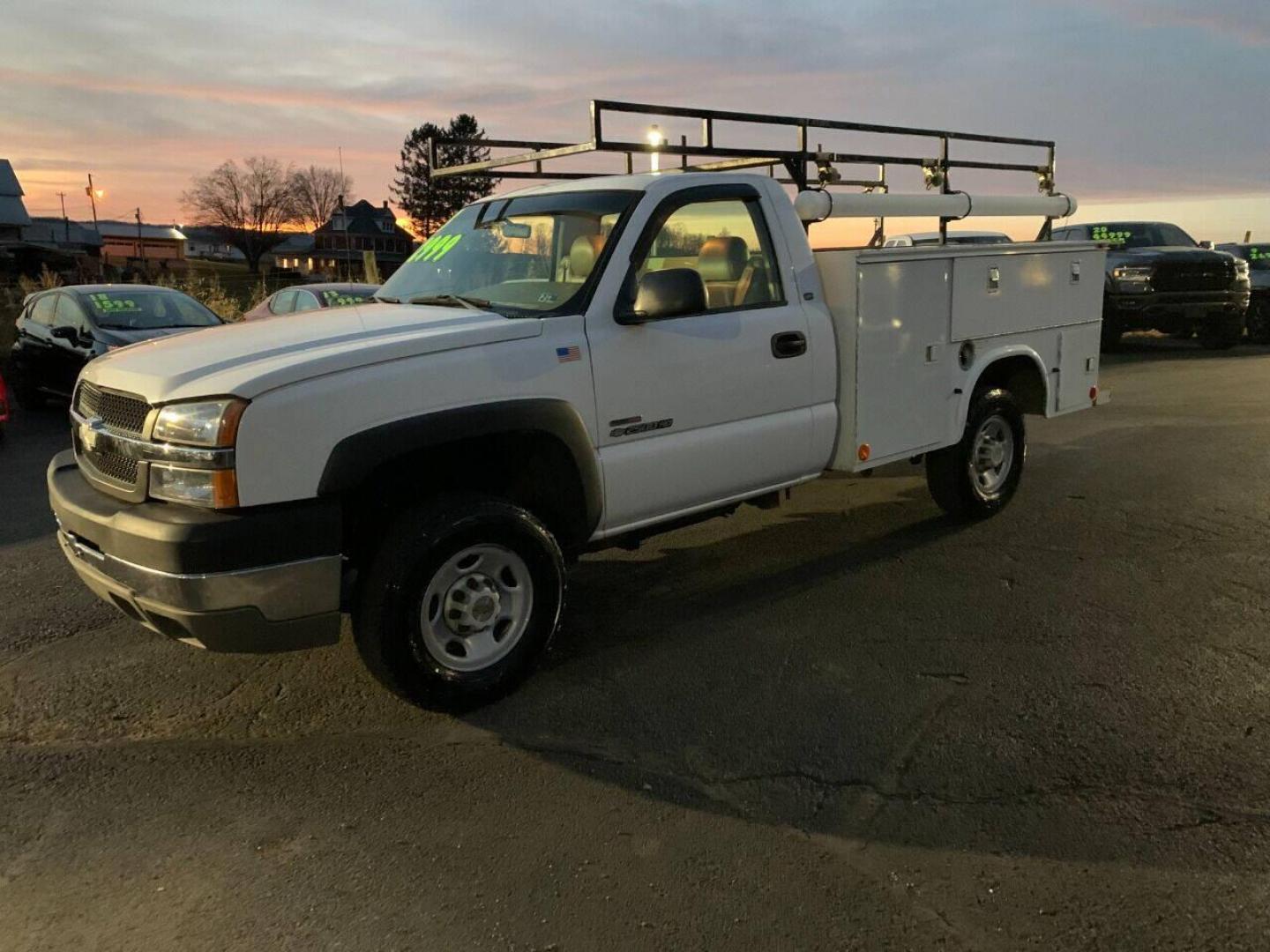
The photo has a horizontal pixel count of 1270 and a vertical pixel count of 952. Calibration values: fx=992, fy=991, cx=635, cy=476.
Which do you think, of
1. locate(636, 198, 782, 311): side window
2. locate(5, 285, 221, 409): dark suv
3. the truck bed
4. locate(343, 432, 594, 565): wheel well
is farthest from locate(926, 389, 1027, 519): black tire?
locate(5, 285, 221, 409): dark suv

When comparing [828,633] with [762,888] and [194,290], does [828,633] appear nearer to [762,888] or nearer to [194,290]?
[762,888]

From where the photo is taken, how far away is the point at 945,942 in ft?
8.27

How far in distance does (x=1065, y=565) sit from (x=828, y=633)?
68.9 inches

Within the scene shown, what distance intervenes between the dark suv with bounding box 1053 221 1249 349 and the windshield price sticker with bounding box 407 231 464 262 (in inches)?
506

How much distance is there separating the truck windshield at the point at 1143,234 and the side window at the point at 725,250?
14070 mm

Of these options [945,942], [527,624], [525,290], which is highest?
[525,290]

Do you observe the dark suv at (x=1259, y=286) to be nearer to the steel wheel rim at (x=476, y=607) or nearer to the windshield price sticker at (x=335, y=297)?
the windshield price sticker at (x=335, y=297)

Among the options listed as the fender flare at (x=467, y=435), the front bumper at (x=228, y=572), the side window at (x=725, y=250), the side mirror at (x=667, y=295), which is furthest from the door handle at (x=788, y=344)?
the front bumper at (x=228, y=572)

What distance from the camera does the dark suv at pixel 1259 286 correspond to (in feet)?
57.1

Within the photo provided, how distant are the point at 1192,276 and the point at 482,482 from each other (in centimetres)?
1485

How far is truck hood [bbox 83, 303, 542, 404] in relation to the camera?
332 cm

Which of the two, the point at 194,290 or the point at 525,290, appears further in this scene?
the point at 194,290

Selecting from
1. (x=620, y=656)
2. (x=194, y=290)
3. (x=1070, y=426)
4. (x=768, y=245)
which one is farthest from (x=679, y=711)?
(x=194, y=290)

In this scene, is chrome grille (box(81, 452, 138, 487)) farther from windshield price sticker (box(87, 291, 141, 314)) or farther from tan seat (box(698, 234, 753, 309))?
windshield price sticker (box(87, 291, 141, 314))
